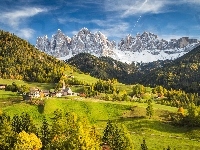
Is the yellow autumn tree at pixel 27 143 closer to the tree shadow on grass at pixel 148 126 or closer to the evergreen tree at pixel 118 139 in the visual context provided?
the evergreen tree at pixel 118 139

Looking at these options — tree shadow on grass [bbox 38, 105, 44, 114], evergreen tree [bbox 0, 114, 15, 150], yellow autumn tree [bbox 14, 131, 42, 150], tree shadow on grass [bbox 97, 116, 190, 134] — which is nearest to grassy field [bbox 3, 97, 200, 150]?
tree shadow on grass [bbox 97, 116, 190, 134]

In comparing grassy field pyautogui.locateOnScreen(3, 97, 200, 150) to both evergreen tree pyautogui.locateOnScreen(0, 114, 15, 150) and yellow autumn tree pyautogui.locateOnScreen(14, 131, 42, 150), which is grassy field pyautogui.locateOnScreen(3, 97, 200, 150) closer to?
yellow autumn tree pyautogui.locateOnScreen(14, 131, 42, 150)

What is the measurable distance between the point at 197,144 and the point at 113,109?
2469 inches

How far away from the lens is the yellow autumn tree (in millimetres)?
98375

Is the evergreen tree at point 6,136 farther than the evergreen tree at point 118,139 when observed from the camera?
No

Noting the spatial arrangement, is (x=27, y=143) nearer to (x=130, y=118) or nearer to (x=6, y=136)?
(x=6, y=136)

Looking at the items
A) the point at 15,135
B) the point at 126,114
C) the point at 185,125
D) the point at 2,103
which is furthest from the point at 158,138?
the point at 2,103

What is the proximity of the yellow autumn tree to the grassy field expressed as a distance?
3920 cm

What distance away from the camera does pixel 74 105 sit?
187m

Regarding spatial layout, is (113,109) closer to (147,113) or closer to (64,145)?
(147,113)

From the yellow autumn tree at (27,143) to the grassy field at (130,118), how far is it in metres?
39.2

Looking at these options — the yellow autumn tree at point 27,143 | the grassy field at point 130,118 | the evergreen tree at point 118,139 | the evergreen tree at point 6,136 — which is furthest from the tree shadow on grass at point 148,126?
the evergreen tree at point 6,136

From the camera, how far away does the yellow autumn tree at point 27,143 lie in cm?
9838

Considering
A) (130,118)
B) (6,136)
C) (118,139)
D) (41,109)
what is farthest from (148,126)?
(6,136)
